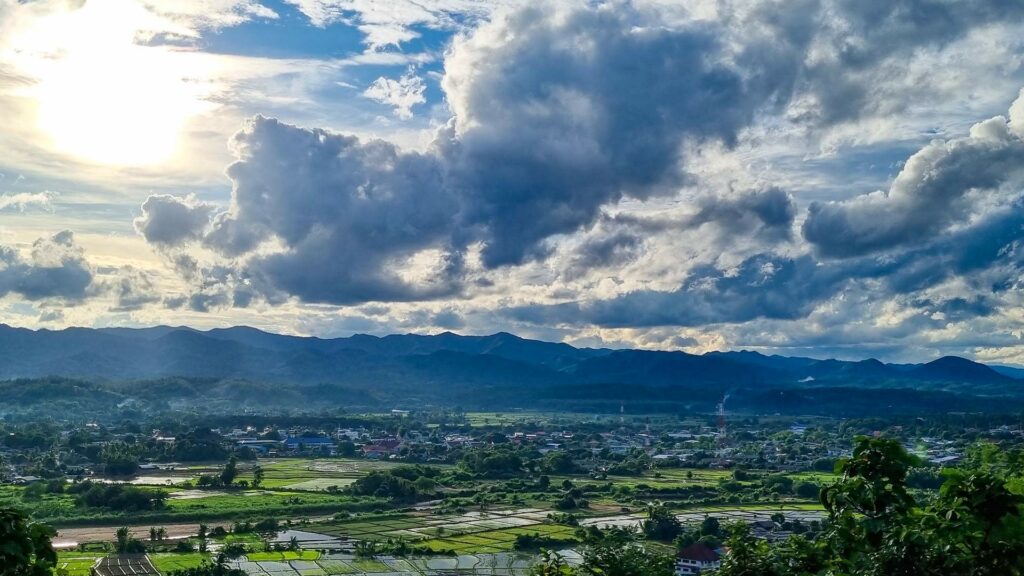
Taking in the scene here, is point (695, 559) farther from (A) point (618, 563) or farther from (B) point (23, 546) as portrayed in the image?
(B) point (23, 546)

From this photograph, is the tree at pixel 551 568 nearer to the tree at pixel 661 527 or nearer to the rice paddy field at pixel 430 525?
the tree at pixel 661 527

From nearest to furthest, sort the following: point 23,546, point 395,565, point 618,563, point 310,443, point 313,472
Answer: point 23,546
point 618,563
point 395,565
point 313,472
point 310,443

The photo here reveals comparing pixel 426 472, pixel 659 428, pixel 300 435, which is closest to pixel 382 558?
pixel 426 472

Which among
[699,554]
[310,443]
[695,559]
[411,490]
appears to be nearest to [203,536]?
[411,490]

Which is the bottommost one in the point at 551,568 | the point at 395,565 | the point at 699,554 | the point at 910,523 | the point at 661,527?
the point at 395,565

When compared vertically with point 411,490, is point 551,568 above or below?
above

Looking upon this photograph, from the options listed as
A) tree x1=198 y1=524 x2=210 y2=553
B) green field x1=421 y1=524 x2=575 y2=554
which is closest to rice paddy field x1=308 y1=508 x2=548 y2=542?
green field x1=421 y1=524 x2=575 y2=554

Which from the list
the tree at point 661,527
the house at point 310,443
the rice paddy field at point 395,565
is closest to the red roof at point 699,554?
the rice paddy field at point 395,565
